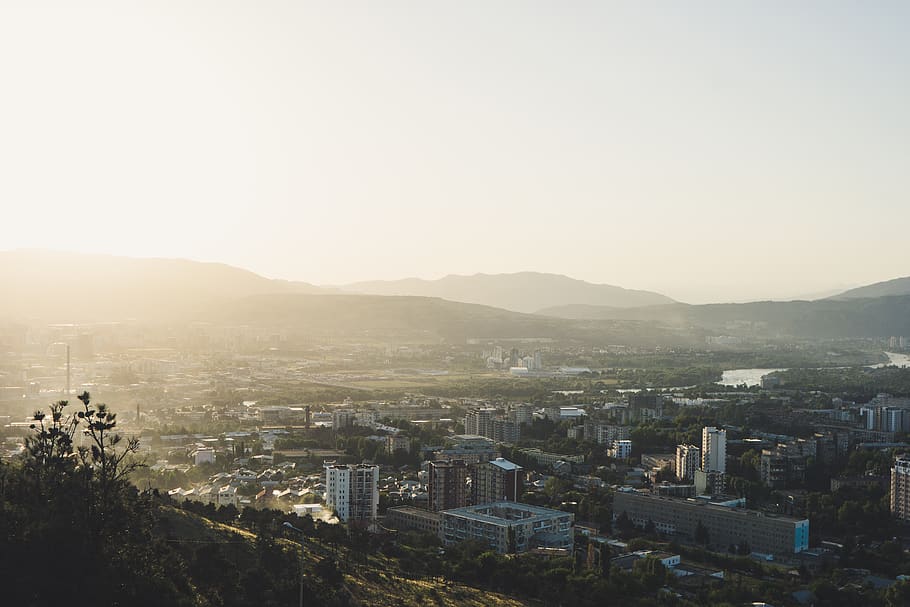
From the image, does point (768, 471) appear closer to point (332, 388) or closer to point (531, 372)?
point (332, 388)

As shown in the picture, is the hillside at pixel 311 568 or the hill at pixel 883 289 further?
the hill at pixel 883 289

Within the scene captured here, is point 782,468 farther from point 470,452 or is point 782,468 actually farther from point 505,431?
point 505,431

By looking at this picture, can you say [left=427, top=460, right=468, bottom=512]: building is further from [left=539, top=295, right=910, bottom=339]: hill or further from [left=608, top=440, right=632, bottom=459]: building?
[left=539, top=295, right=910, bottom=339]: hill

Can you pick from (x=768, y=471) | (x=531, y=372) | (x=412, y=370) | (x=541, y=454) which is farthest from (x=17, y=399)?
(x=531, y=372)

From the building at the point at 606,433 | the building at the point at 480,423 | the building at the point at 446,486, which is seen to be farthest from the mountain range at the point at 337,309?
the building at the point at 446,486

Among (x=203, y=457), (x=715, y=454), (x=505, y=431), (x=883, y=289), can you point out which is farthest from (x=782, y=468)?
(x=883, y=289)

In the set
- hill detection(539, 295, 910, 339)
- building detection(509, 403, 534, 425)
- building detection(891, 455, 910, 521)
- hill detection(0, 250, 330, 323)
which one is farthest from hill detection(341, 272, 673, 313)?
building detection(891, 455, 910, 521)

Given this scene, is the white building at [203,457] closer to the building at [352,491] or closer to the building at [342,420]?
the building at [352,491]
